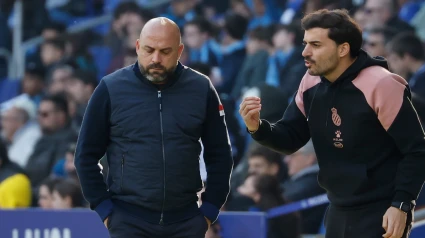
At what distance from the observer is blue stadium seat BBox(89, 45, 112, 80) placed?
536 inches

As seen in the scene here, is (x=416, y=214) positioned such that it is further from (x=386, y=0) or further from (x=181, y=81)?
(x=386, y=0)

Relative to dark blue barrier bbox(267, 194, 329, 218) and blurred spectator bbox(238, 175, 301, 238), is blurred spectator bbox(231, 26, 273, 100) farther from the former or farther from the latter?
dark blue barrier bbox(267, 194, 329, 218)

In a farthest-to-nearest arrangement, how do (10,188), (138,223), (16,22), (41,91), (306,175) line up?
(16,22) < (41,91) < (10,188) < (306,175) < (138,223)

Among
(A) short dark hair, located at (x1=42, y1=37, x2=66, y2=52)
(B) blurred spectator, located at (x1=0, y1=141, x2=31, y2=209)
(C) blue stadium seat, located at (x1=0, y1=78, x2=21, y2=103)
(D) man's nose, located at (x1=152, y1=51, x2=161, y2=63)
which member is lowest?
(B) blurred spectator, located at (x1=0, y1=141, x2=31, y2=209)

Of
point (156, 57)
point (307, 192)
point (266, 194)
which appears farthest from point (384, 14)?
point (156, 57)

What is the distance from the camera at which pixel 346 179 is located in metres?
5.25

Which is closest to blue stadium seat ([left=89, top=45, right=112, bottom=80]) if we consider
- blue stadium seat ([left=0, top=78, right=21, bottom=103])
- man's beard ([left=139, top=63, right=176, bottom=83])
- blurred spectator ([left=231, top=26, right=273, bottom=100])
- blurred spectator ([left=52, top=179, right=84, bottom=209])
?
blue stadium seat ([left=0, top=78, right=21, bottom=103])

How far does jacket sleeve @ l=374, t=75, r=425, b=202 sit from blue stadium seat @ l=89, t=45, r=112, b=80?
8.67 metres

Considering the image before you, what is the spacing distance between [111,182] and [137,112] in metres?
→ 0.41

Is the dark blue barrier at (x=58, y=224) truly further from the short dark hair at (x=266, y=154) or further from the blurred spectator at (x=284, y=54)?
the blurred spectator at (x=284, y=54)

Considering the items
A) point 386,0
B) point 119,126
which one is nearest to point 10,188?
point 386,0

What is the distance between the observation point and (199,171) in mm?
5613

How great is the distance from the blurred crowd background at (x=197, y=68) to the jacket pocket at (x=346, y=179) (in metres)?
2.03

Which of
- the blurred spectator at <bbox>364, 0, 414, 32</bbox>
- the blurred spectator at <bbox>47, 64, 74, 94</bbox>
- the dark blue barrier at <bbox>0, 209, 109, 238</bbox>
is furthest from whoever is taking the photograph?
the blurred spectator at <bbox>47, 64, 74, 94</bbox>
